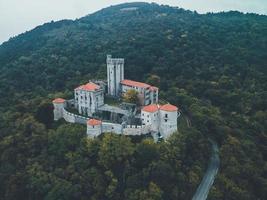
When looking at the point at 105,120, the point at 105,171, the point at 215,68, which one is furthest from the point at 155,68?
the point at 105,171

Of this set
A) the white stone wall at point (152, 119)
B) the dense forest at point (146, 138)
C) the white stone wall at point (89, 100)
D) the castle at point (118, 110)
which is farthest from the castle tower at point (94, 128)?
the white stone wall at point (152, 119)

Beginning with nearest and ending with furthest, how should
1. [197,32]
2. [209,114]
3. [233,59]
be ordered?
[209,114], [233,59], [197,32]

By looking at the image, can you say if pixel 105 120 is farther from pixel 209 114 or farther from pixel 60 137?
pixel 209 114

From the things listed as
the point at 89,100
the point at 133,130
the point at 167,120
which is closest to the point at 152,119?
the point at 167,120

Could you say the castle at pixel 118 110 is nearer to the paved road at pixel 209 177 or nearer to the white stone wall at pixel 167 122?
the white stone wall at pixel 167 122

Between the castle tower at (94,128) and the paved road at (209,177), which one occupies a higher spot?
the castle tower at (94,128)

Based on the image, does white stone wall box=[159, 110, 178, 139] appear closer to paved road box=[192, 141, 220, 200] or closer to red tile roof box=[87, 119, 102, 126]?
paved road box=[192, 141, 220, 200]
